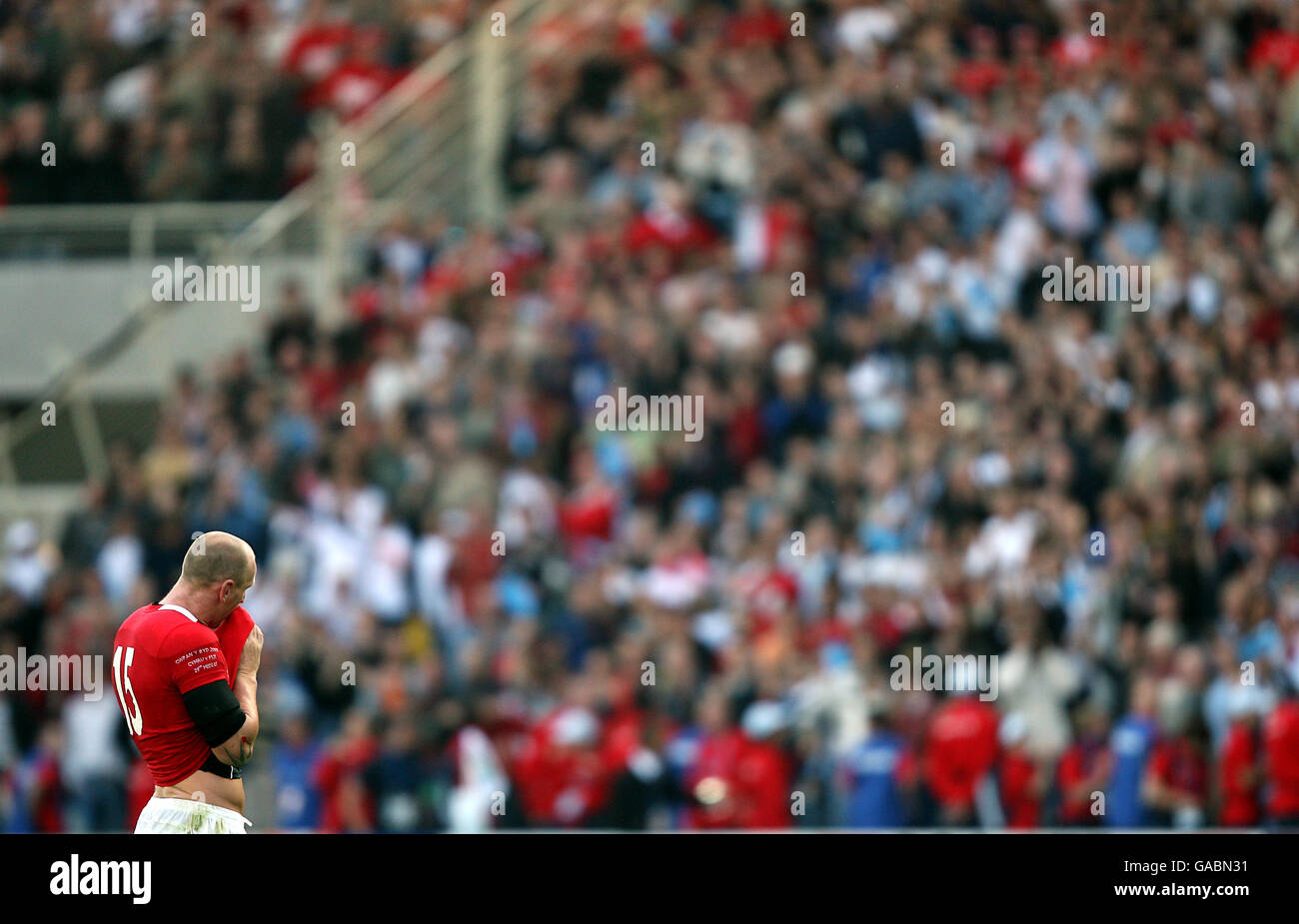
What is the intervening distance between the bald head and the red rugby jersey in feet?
0.38

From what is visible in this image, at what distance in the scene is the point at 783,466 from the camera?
12.6 m

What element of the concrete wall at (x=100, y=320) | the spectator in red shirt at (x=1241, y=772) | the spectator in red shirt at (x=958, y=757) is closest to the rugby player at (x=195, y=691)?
the spectator in red shirt at (x=958, y=757)

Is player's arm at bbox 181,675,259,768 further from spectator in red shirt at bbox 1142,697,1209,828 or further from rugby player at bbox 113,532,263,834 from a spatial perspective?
spectator in red shirt at bbox 1142,697,1209,828

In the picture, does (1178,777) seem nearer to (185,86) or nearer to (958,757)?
(958,757)

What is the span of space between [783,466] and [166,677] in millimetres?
6985

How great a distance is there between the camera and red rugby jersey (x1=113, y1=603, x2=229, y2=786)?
5.98 meters

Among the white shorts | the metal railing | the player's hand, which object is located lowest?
the white shorts

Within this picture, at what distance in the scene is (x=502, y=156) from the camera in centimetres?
1464

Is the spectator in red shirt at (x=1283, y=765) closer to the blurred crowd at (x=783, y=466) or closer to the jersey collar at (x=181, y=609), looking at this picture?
the blurred crowd at (x=783, y=466)

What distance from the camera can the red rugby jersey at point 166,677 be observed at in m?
5.98

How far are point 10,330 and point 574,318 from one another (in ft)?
12.1

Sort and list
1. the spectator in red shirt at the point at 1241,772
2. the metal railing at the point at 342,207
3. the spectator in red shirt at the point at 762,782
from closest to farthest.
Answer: the spectator in red shirt at the point at 1241,772
the spectator in red shirt at the point at 762,782
the metal railing at the point at 342,207

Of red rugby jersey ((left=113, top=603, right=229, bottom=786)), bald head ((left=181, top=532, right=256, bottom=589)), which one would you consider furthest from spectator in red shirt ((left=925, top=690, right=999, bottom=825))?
bald head ((left=181, top=532, right=256, bottom=589))
